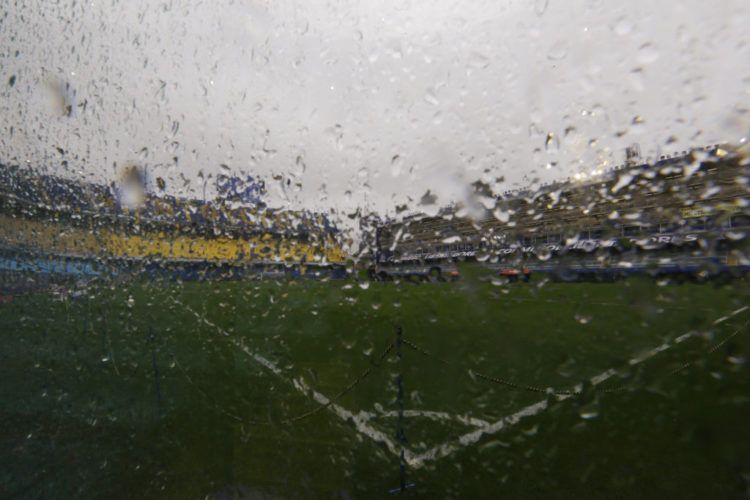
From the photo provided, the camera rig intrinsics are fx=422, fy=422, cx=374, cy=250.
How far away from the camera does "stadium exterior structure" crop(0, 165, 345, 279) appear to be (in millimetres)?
1389

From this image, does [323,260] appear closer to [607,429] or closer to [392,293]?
[392,293]

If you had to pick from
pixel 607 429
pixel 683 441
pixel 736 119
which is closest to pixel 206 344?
pixel 607 429

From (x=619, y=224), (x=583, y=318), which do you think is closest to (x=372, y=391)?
(x=583, y=318)

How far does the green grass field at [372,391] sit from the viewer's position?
2.34 ft

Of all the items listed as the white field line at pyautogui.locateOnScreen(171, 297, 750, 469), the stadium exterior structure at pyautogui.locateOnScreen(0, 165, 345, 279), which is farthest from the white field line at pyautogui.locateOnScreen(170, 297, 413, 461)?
the stadium exterior structure at pyautogui.locateOnScreen(0, 165, 345, 279)

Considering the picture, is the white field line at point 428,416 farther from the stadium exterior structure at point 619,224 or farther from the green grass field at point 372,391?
the stadium exterior structure at point 619,224

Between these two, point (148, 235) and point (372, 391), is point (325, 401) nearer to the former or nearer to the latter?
point (372, 391)

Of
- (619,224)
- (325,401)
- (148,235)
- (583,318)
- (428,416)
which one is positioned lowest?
(428,416)

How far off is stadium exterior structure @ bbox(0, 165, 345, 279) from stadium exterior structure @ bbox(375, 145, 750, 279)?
0.48 meters

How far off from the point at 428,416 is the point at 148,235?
63.7 inches

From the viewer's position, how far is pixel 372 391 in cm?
227

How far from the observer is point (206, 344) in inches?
95.0

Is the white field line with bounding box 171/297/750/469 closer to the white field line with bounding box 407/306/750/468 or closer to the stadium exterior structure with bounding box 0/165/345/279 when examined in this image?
the white field line with bounding box 407/306/750/468

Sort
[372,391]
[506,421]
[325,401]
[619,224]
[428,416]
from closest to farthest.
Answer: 1. [619,224]
2. [506,421]
3. [428,416]
4. [325,401]
5. [372,391]
